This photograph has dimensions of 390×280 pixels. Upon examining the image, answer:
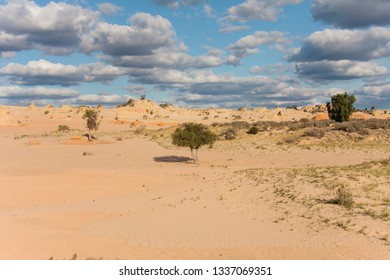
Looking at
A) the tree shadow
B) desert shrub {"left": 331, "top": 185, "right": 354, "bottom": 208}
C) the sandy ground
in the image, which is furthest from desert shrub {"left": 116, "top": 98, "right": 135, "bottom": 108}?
desert shrub {"left": 331, "top": 185, "right": 354, "bottom": 208}

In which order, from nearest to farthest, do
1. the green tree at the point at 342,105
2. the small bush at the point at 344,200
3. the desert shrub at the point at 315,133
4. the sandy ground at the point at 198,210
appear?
the sandy ground at the point at 198,210 < the small bush at the point at 344,200 < the desert shrub at the point at 315,133 < the green tree at the point at 342,105

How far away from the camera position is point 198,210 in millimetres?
18906

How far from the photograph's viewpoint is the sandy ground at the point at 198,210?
42.7 feet

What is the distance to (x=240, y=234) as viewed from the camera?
48.5 ft

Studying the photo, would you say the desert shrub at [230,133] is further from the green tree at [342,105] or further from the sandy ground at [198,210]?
the green tree at [342,105]

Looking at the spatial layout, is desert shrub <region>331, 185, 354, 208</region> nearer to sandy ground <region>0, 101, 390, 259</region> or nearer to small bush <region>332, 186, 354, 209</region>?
small bush <region>332, 186, 354, 209</region>

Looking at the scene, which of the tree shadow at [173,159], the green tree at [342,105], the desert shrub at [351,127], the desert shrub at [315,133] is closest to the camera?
the tree shadow at [173,159]

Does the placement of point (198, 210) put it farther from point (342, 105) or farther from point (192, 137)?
point (342, 105)

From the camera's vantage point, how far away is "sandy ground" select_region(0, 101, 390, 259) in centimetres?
1301

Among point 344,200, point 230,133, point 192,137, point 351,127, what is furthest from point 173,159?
point 344,200

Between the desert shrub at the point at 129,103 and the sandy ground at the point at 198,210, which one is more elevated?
the desert shrub at the point at 129,103

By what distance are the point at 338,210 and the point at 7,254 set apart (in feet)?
41.1

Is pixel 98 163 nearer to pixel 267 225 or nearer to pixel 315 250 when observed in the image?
pixel 267 225

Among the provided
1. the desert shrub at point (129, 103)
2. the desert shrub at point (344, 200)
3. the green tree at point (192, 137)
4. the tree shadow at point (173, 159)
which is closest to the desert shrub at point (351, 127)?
the green tree at point (192, 137)
